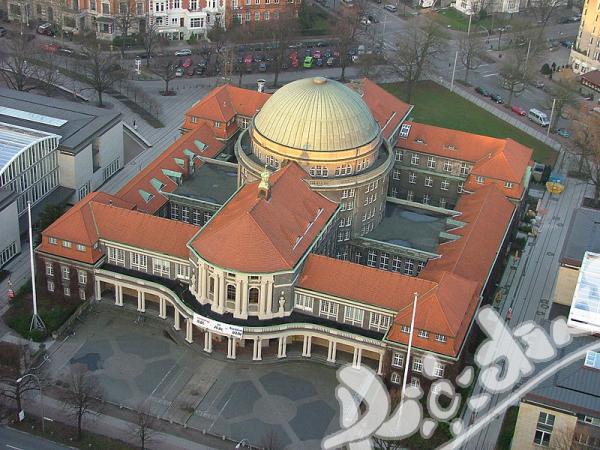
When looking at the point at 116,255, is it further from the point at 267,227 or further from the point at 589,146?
the point at 589,146

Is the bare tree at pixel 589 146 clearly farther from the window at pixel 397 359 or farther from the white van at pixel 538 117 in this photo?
the window at pixel 397 359

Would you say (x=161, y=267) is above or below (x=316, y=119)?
below

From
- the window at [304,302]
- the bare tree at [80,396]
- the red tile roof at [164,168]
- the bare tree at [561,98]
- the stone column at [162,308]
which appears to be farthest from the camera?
the bare tree at [561,98]

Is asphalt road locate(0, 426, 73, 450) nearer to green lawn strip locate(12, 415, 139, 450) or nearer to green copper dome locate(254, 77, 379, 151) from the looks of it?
green lawn strip locate(12, 415, 139, 450)

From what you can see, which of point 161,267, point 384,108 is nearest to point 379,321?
point 161,267

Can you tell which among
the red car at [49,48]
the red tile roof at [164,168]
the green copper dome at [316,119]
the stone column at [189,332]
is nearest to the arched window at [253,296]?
the stone column at [189,332]

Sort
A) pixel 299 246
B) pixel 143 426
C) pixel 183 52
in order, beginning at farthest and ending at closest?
pixel 183 52, pixel 299 246, pixel 143 426

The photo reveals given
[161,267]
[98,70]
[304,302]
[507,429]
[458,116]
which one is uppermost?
[98,70]
